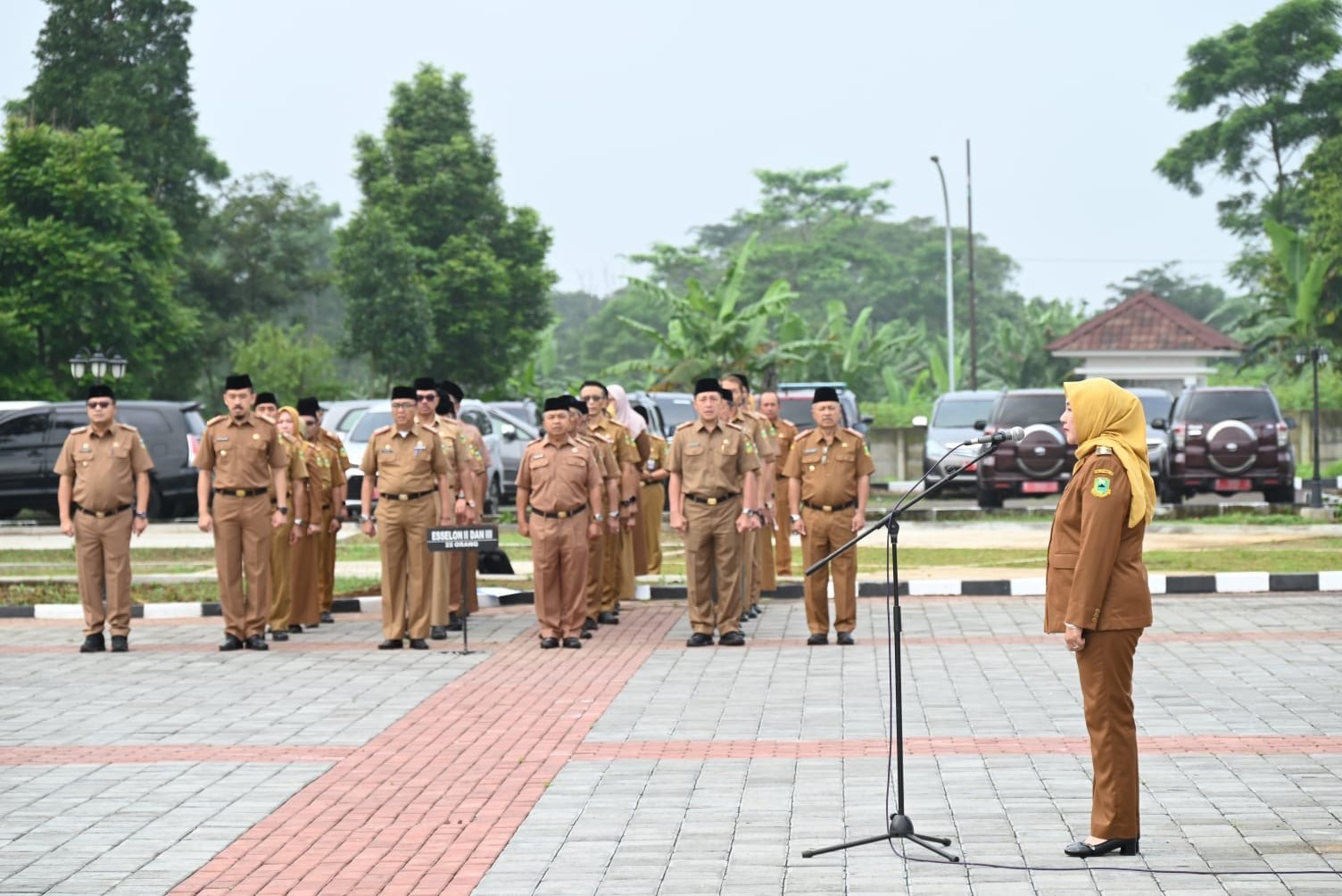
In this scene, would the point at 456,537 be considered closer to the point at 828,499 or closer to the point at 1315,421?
the point at 828,499

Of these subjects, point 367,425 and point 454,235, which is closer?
point 367,425

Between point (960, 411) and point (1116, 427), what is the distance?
26306 millimetres

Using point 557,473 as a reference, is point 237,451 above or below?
above

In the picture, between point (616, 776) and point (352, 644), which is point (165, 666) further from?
point (616, 776)

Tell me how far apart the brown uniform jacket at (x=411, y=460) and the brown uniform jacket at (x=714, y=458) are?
5.80 feet

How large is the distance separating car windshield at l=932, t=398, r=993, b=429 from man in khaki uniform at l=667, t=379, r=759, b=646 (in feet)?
61.9

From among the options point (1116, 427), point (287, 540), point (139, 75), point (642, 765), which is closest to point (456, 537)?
point (287, 540)

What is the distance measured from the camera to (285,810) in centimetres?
864

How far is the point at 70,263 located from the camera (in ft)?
138

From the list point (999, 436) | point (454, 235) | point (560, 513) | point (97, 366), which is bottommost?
point (560, 513)

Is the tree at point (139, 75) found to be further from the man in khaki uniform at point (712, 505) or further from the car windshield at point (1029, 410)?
the man in khaki uniform at point (712, 505)

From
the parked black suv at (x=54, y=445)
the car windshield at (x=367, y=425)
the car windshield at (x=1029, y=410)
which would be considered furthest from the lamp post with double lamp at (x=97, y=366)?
the car windshield at (x=1029, y=410)

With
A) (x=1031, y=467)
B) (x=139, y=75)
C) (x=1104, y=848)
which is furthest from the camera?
(x=139, y=75)

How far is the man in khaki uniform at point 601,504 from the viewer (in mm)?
15672
